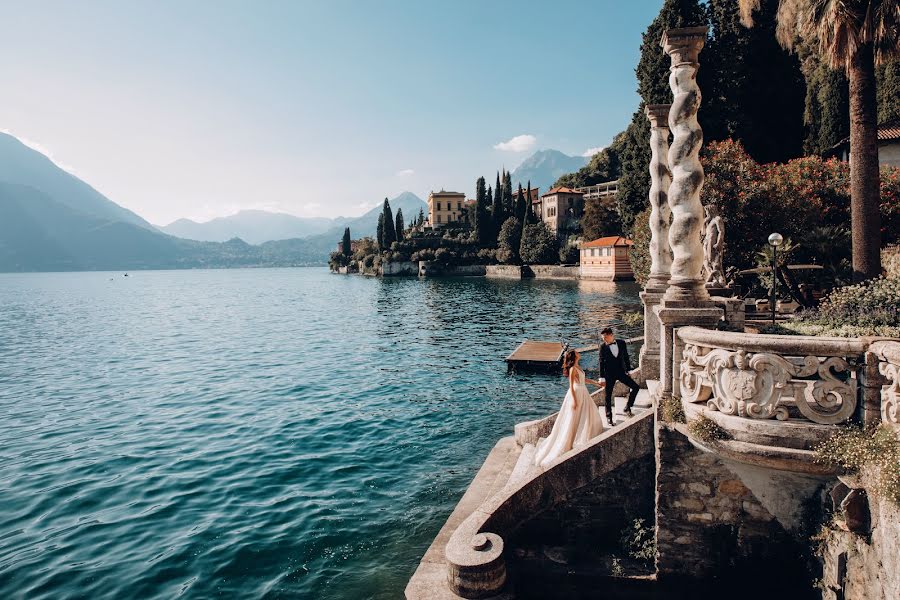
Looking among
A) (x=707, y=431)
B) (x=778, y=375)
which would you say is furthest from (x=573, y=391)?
(x=778, y=375)

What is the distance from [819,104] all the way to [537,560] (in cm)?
5712

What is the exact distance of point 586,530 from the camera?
7.44 metres

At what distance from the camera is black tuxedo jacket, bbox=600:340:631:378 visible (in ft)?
29.8

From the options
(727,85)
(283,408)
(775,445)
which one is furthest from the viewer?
(727,85)

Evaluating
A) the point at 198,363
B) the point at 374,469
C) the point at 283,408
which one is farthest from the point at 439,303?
the point at 374,469

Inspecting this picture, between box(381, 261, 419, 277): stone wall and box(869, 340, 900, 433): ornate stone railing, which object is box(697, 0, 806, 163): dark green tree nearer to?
box(869, 340, 900, 433): ornate stone railing

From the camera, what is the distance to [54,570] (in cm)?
868

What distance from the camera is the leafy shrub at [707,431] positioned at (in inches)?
229

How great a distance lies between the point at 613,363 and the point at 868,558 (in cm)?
443

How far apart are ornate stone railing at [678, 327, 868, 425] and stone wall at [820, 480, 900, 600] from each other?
92 centimetres

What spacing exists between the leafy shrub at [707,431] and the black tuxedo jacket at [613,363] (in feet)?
10.1

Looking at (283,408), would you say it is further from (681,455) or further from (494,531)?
(681,455)

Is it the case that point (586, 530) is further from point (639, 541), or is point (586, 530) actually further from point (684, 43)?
point (684, 43)

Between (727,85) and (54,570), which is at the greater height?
(727,85)
